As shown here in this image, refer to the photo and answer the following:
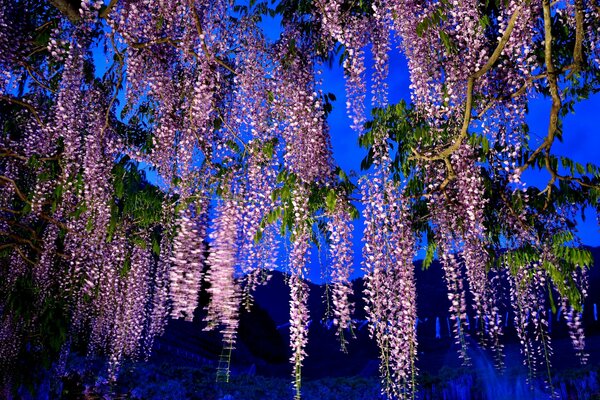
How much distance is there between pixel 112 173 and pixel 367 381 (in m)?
6.87

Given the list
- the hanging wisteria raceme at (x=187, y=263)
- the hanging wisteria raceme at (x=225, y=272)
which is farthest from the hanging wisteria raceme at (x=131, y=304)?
the hanging wisteria raceme at (x=225, y=272)

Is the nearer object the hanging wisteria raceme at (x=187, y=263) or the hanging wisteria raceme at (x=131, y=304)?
the hanging wisteria raceme at (x=187, y=263)

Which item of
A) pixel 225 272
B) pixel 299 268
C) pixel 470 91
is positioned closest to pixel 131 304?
pixel 225 272

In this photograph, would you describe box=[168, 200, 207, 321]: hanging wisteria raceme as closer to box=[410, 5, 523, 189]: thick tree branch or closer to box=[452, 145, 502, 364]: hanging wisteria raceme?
box=[410, 5, 523, 189]: thick tree branch

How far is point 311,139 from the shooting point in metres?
3.65

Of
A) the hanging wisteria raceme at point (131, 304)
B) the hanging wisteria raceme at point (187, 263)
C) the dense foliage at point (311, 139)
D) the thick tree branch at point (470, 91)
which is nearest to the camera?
the thick tree branch at point (470, 91)

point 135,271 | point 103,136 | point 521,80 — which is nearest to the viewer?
point 521,80

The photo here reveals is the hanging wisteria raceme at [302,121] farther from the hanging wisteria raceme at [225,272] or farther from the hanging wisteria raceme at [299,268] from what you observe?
the hanging wisteria raceme at [225,272]

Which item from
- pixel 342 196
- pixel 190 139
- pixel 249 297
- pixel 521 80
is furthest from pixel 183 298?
pixel 521 80

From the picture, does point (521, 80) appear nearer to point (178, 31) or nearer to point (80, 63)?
point (178, 31)

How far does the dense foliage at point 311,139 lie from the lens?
3.60 m

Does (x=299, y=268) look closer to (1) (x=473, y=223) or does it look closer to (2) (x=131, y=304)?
(1) (x=473, y=223)

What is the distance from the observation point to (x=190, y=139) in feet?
13.3

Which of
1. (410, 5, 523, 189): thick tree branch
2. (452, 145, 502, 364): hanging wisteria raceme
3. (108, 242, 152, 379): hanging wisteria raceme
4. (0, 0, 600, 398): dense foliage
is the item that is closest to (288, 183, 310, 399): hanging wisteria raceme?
(0, 0, 600, 398): dense foliage
